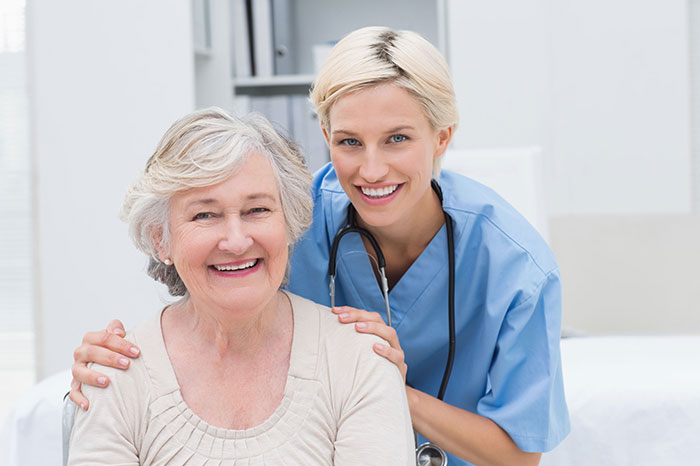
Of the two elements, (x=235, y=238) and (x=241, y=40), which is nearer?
(x=235, y=238)

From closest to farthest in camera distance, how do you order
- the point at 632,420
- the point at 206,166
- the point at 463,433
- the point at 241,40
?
the point at 206,166 < the point at 463,433 < the point at 632,420 < the point at 241,40

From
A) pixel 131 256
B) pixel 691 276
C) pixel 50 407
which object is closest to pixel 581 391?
pixel 50 407

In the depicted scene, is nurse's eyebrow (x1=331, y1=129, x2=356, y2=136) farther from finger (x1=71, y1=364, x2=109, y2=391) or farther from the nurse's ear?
finger (x1=71, y1=364, x2=109, y2=391)

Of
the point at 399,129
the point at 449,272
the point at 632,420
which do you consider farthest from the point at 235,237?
the point at 632,420

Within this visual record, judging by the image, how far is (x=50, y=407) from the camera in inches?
60.4

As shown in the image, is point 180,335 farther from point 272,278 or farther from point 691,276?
point 691,276

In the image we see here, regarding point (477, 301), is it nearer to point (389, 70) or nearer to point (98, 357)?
point (389, 70)

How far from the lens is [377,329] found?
113 centimetres

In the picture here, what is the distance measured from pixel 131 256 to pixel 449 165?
1.09 meters

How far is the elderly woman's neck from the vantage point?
1.14 meters

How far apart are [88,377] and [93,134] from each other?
156 centimetres

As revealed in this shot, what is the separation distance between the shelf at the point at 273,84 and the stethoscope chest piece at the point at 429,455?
1.70 meters

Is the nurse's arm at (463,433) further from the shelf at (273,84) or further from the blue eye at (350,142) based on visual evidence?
the shelf at (273,84)

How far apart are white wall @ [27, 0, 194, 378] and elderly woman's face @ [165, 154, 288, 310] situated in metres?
1.44
